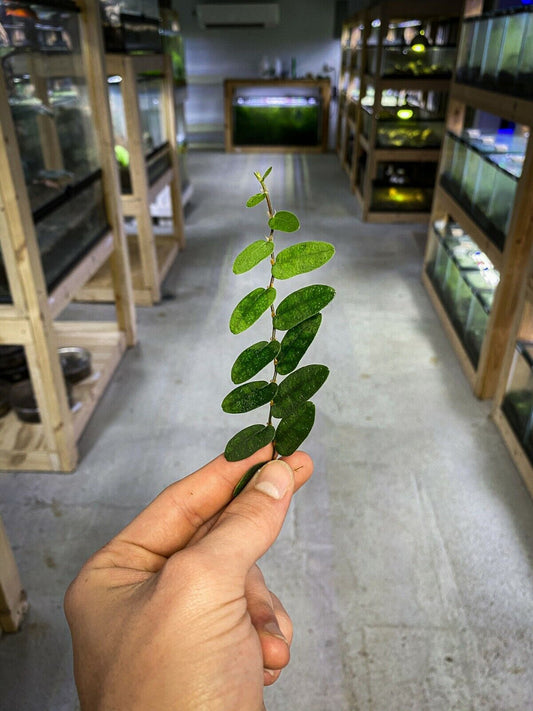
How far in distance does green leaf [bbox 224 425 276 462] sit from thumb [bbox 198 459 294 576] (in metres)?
0.04

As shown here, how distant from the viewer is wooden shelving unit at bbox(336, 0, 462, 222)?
488cm

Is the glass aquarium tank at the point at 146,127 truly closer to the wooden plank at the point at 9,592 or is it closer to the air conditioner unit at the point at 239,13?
the wooden plank at the point at 9,592

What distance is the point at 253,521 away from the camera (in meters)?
0.75

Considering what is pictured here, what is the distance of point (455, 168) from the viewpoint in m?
3.51

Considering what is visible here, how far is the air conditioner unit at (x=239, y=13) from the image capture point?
29.2 feet

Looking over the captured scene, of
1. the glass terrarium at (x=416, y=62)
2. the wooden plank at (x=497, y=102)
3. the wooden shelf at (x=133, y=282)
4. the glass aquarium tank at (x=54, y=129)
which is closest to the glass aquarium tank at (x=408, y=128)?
the glass terrarium at (x=416, y=62)

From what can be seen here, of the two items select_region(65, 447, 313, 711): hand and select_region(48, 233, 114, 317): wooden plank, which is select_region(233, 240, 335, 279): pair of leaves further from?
select_region(48, 233, 114, 317): wooden plank

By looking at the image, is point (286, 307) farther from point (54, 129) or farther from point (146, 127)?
point (146, 127)

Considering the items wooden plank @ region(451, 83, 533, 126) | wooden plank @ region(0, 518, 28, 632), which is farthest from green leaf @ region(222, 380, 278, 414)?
wooden plank @ region(451, 83, 533, 126)

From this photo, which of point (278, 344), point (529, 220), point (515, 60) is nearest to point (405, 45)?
point (515, 60)

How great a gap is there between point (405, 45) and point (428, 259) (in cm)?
225

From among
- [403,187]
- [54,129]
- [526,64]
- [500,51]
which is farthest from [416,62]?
[54,129]

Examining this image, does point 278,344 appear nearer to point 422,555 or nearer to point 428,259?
point 422,555

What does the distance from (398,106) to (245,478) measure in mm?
5199
